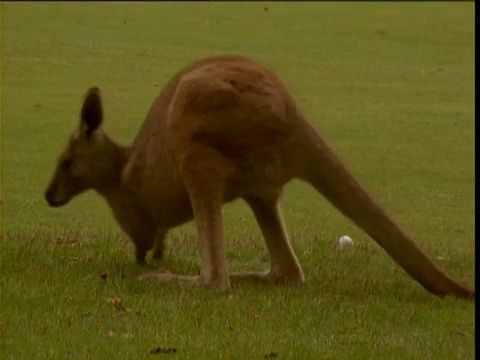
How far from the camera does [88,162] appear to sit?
657cm

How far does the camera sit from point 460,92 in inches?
629

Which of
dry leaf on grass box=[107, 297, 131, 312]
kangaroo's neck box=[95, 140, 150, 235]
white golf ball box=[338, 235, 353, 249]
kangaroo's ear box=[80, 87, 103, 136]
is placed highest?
kangaroo's ear box=[80, 87, 103, 136]

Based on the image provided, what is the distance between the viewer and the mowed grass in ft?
15.8

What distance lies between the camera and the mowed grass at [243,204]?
4.83 m

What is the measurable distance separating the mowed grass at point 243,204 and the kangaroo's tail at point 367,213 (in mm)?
113

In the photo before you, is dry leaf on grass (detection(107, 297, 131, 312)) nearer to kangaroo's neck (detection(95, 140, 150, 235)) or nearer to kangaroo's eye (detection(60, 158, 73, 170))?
kangaroo's neck (detection(95, 140, 150, 235))

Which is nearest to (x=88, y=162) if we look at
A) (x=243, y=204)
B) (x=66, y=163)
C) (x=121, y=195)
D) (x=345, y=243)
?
(x=66, y=163)

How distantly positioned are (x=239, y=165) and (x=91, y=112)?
3.09 ft

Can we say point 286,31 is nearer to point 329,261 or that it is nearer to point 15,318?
point 329,261

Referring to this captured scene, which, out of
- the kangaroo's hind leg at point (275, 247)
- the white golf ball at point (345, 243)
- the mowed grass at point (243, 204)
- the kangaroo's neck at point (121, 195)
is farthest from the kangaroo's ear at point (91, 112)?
the white golf ball at point (345, 243)

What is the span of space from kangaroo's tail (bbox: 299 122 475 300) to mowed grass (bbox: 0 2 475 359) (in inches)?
4.4

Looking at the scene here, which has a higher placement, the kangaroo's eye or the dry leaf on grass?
the kangaroo's eye

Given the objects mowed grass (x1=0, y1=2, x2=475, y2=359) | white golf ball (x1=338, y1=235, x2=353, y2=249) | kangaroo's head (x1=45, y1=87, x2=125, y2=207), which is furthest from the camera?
white golf ball (x1=338, y1=235, x2=353, y2=249)

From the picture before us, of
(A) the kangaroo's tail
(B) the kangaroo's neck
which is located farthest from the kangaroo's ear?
(A) the kangaroo's tail
